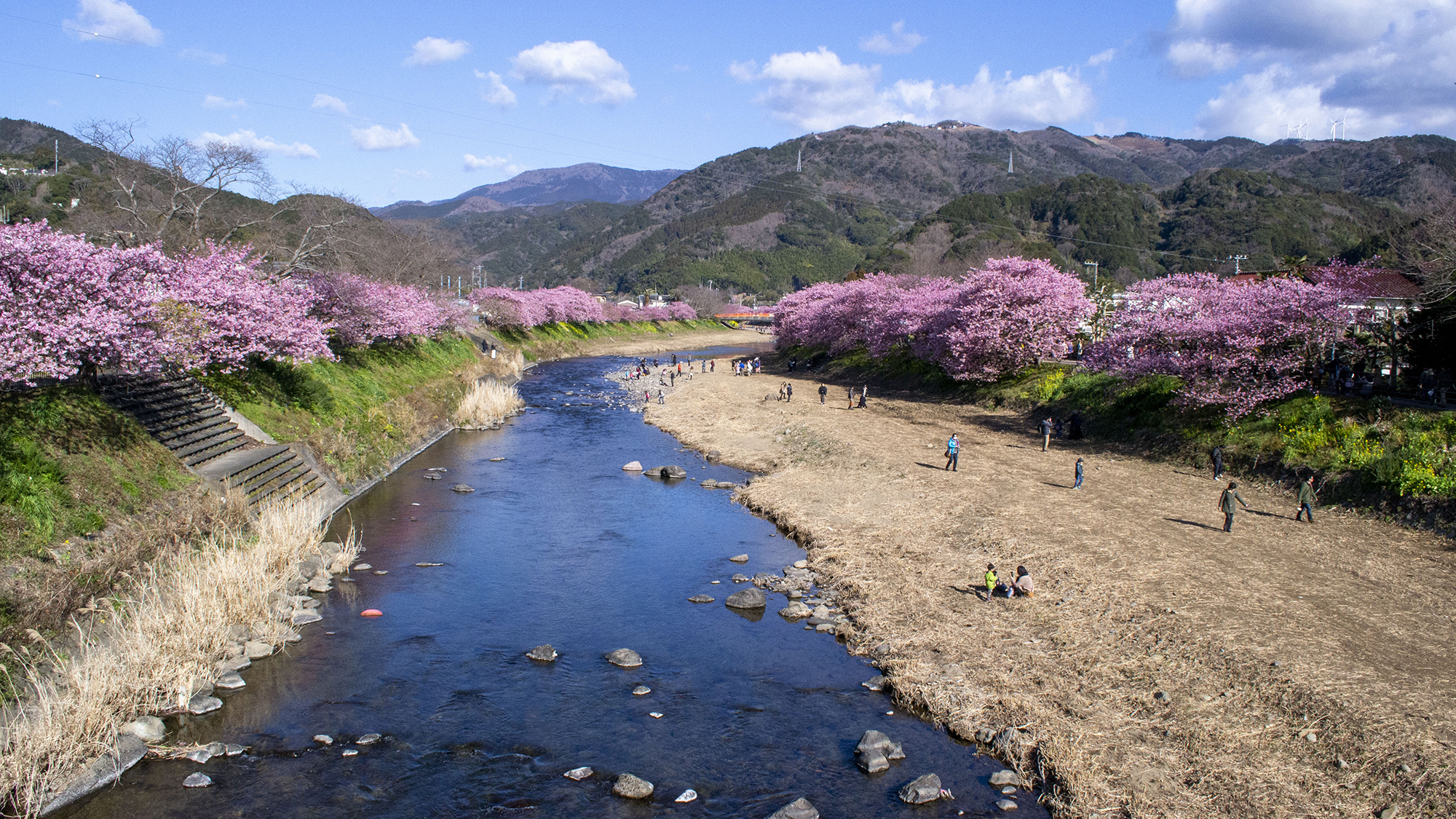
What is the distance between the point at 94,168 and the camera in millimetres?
75750

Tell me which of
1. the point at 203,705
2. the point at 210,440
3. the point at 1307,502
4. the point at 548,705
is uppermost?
the point at 1307,502

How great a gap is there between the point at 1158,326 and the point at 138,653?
33.4 metres

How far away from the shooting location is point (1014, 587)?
56.3ft

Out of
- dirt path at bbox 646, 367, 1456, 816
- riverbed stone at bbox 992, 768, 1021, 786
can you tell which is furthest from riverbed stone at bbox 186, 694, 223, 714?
riverbed stone at bbox 992, 768, 1021, 786

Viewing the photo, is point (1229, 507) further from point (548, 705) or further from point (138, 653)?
point (138, 653)

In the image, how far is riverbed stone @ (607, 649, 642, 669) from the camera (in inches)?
570

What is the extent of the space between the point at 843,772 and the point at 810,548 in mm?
10119

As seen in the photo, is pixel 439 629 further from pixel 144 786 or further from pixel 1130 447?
pixel 1130 447

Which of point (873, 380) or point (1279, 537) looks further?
point (873, 380)

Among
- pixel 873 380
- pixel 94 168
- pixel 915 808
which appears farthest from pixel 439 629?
pixel 94 168

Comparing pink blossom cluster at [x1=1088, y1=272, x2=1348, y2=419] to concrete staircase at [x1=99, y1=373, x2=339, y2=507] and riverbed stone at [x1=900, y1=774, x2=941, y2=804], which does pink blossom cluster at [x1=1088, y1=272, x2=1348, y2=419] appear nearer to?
riverbed stone at [x1=900, y1=774, x2=941, y2=804]

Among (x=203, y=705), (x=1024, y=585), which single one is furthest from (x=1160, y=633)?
(x=203, y=705)

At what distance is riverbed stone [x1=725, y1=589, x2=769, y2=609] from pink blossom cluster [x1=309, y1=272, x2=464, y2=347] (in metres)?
27.8

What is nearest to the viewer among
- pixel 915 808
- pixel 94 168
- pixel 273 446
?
pixel 915 808
